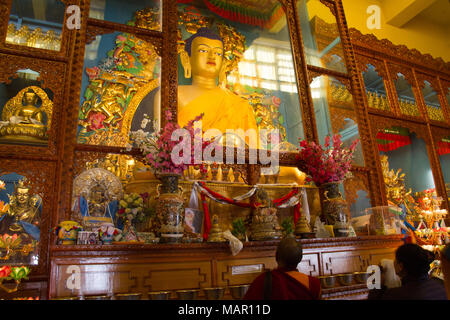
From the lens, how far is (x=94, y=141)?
363cm

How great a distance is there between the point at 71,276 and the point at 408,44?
24.1 ft

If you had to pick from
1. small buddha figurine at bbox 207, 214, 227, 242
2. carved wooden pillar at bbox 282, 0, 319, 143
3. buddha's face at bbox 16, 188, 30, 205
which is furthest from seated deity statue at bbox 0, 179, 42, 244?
carved wooden pillar at bbox 282, 0, 319, 143

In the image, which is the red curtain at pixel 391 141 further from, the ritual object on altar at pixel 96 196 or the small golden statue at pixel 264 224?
the ritual object on altar at pixel 96 196

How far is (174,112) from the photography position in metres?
3.98

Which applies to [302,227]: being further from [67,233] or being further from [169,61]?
[169,61]

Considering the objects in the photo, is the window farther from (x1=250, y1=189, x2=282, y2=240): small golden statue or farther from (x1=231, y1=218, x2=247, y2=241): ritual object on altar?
(x1=231, y1=218, x2=247, y2=241): ritual object on altar

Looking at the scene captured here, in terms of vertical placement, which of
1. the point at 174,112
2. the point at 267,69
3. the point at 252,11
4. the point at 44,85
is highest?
the point at 252,11

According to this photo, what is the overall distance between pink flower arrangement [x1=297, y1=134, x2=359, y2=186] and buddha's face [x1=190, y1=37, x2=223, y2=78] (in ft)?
5.72

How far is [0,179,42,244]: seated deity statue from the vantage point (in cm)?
314

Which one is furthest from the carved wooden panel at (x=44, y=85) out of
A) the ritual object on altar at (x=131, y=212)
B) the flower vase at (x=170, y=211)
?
the flower vase at (x=170, y=211)

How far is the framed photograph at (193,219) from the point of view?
11.7 ft

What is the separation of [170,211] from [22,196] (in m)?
1.41

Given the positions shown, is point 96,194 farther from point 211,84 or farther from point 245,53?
point 245,53

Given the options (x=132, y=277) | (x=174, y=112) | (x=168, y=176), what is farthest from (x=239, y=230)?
(x=174, y=112)
